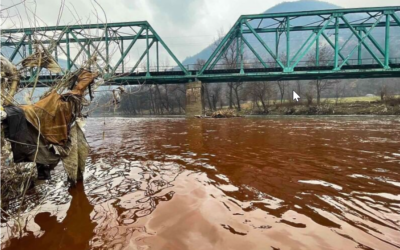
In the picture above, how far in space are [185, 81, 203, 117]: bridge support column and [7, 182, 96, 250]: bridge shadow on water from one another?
89.9 ft

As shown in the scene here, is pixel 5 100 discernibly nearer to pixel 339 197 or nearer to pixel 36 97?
pixel 36 97

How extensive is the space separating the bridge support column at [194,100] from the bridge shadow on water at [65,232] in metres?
27.4

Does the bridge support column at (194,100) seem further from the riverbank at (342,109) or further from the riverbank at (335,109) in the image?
the riverbank at (342,109)

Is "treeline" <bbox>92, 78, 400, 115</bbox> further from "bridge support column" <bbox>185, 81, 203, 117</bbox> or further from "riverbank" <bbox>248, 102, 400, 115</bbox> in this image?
"bridge support column" <bbox>185, 81, 203, 117</bbox>

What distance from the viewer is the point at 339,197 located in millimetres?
3160

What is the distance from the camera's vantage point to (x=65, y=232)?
246 cm

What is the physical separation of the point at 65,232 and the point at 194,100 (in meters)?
28.8

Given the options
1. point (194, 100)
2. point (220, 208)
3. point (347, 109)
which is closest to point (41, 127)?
point (220, 208)

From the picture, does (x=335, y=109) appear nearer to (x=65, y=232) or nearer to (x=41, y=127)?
(x=41, y=127)

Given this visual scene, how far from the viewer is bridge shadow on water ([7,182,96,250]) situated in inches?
88.4

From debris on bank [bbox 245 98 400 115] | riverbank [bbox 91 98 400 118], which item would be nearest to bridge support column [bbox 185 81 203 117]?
riverbank [bbox 91 98 400 118]

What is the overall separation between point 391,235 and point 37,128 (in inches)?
154

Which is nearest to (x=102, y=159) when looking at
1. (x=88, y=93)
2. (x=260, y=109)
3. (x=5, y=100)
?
(x=88, y=93)

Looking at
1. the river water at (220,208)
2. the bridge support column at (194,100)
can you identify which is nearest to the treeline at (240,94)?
the bridge support column at (194,100)
